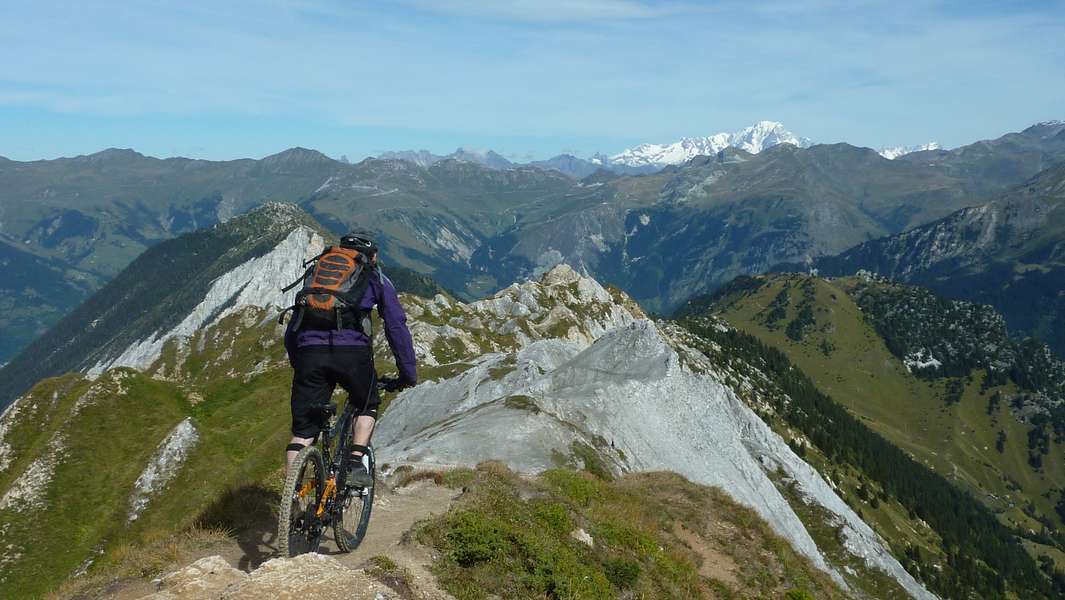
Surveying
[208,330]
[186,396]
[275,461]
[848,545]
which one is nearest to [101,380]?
[186,396]

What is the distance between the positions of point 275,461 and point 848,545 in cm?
5343

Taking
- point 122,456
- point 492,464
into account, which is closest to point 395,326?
point 492,464

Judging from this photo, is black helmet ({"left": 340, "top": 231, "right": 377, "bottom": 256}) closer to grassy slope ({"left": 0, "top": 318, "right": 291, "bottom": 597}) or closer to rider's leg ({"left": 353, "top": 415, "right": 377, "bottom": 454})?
rider's leg ({"left": 353, "top": 415, "right": 377, "bottom": 454})

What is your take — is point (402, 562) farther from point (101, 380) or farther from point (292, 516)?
point (101, 380)

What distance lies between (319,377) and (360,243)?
2.68 meters

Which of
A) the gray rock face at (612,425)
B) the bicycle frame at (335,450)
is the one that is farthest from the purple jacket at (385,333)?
the gray rock face at (612,425)

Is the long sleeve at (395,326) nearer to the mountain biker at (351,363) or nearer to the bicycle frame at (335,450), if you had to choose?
the mountain biker at (351,363)

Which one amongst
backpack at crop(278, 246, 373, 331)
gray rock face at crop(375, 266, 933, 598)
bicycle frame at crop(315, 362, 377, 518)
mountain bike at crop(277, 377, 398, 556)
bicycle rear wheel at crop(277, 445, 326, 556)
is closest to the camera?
bicycle rear wheel at crop(277, 445, 326, 556)

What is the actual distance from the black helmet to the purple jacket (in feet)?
1.39

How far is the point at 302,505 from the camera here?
429 inches

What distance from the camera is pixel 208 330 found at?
160375 mm

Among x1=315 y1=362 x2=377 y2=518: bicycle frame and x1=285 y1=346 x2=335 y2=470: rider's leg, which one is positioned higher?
x1=285 y1=346 x2=335 y2=470: rider's leg

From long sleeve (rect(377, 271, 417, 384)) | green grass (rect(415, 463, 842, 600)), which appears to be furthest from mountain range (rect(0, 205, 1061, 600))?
long sleeve (rect(377, 271, 417, 384))

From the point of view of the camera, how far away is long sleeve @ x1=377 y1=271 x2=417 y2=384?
461 inches
